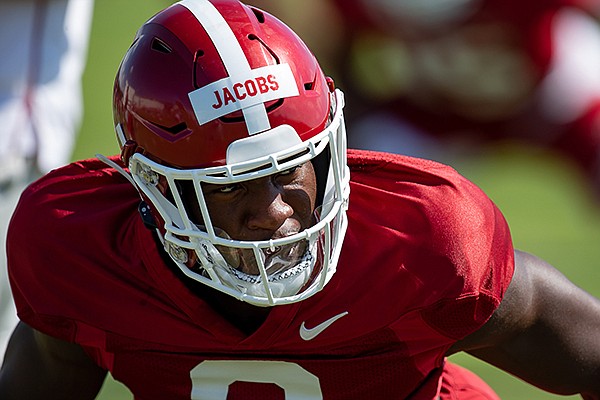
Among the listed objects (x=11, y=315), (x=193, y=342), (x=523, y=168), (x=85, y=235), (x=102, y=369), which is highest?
(x=85, y=235)

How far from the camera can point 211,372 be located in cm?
204

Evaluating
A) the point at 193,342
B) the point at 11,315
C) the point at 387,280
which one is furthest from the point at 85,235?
the point at 11,315

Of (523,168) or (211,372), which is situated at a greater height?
(211,372)

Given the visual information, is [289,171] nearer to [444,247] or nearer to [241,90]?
[241,90]

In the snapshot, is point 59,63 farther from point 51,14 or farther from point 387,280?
point 387,280

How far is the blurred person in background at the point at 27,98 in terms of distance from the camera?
291 centimetres

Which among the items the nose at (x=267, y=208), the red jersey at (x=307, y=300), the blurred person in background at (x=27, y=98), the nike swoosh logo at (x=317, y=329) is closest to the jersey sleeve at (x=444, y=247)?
the red jersey at (x=307, y=300)

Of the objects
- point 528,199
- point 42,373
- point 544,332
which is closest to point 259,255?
point 544,332

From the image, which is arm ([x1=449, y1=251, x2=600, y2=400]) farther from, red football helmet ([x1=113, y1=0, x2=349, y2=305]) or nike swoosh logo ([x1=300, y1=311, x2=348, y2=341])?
red football helmet ([x1=113, y1=0, x2=349, y2=305])

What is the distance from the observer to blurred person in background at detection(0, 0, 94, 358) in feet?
9.56

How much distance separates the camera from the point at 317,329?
77.6 inches

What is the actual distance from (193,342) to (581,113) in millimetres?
3395

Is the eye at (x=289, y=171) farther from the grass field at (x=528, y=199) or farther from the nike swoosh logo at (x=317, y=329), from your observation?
the grass field at (x=528, y=199)

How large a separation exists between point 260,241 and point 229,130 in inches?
6.9
